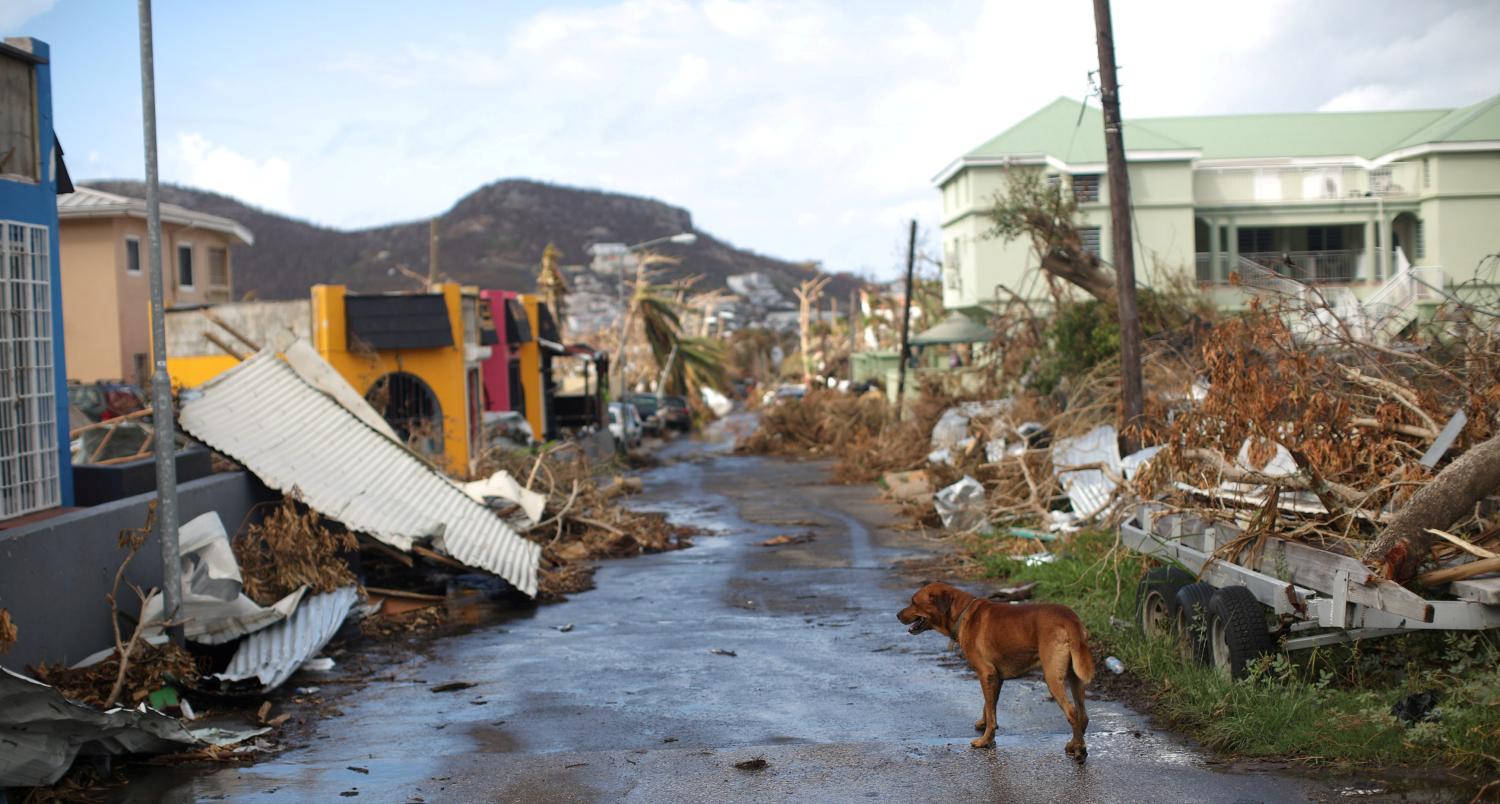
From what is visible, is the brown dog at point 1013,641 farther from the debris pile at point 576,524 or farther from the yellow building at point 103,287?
the yellow building at point 103,287

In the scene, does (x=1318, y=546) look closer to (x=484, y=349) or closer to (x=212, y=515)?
(x=212, y=515)

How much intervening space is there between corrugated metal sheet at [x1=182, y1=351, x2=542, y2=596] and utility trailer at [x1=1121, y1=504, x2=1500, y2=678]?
7.39 meters

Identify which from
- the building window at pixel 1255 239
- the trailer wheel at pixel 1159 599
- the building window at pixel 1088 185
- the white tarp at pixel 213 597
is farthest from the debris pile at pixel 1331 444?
the building window at pixel 1255 239

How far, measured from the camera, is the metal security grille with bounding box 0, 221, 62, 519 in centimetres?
1014

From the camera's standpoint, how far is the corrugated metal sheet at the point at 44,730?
672cm

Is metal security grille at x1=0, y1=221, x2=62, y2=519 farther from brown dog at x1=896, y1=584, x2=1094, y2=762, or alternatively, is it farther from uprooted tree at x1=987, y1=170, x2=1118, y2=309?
uprooted tree at x1=987, y1=170, x2=1118, y2=309

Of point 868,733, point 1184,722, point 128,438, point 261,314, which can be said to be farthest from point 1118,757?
point 261,314

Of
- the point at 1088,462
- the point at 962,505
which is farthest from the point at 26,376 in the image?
the point at 962,505

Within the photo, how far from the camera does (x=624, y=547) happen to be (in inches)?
766

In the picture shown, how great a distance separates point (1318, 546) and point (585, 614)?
8.13m

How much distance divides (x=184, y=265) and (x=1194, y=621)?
38.7 meters

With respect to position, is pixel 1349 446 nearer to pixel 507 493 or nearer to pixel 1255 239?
pixel 507 493

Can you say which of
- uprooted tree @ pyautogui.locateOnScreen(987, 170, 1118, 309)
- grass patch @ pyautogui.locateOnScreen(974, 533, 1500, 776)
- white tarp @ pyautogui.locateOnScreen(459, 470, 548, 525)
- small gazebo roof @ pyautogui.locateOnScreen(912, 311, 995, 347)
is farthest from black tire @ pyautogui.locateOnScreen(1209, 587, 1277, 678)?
small gazebo roof @ pyautogui.locateOnScreen(912, 311, 995, 347)

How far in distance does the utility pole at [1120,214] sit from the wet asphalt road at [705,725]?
13.0ft
